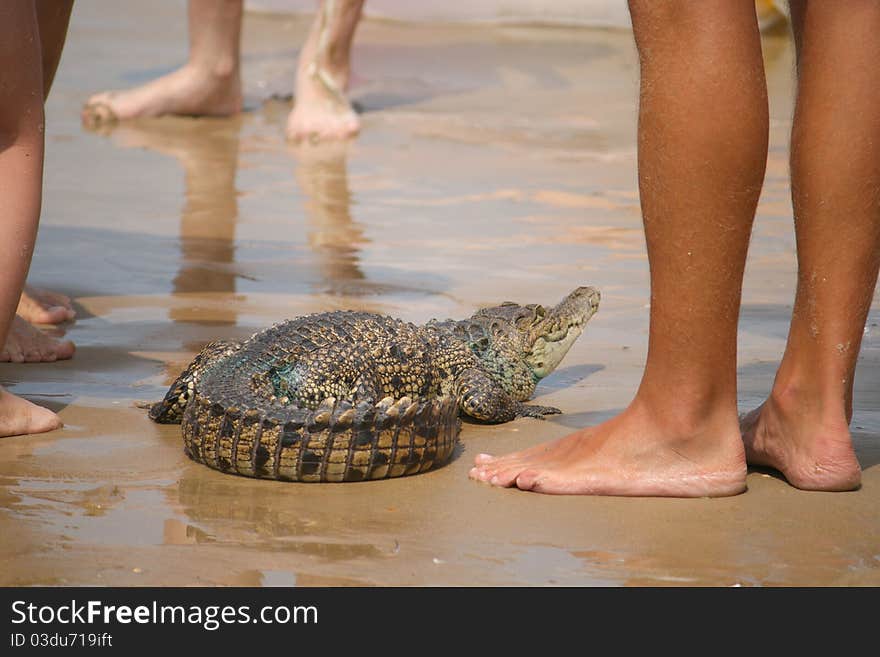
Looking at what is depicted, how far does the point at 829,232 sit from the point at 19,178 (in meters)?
1.95

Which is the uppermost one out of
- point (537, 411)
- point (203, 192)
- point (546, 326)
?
point (546, 326)

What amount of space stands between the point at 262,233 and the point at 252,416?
3162 millimetres

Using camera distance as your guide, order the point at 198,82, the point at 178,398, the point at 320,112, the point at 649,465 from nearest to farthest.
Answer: the point at 649,465 → the point at 178,398 → the point at 320,112 → the point at 198,82

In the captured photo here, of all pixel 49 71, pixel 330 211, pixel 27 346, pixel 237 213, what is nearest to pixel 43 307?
pixel 27 346

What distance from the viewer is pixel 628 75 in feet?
35.6

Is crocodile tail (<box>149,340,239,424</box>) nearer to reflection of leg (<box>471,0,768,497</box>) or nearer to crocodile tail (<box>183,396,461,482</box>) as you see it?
crocodile tail (<box>183,396,461,482</box>)

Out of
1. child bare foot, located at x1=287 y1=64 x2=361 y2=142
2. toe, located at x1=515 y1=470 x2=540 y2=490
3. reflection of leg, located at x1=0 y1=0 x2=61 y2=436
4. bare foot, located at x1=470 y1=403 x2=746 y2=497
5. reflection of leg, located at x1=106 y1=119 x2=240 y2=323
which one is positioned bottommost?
reflection of leg, located at x1=106 y1=119 x2=240 y2=323

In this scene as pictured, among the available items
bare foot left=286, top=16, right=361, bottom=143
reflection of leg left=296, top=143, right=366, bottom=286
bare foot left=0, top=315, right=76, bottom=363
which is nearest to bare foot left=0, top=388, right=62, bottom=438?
bare foot left=0, top=315, right=76, bottom=363

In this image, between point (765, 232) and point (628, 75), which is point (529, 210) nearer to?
point (765, 232)

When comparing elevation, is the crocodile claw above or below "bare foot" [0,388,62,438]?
below

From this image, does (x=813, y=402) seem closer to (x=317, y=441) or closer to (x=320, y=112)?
(x=317, y=441)

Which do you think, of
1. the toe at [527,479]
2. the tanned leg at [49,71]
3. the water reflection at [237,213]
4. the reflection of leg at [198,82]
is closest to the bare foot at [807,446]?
the toe at [527,479]

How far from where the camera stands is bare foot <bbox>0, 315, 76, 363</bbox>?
159 inches

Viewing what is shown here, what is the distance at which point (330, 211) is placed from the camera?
6.59m
